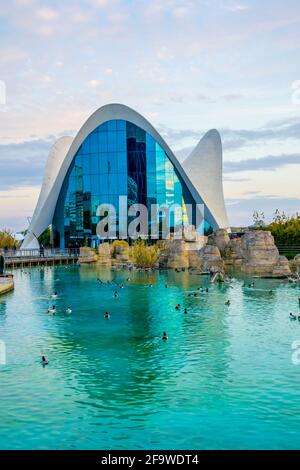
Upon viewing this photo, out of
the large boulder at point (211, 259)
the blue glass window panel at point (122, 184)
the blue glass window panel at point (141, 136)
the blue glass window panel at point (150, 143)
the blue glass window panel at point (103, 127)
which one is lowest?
the large boulder at point (211, 259)

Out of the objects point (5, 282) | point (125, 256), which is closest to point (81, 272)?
point (125, 256)

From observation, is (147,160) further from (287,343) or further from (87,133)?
(287,343)

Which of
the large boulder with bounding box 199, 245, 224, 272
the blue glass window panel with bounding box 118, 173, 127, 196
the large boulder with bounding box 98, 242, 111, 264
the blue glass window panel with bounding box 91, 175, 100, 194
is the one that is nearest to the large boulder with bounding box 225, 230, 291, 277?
the large boulder with bounding box 199, 245, 224, 272

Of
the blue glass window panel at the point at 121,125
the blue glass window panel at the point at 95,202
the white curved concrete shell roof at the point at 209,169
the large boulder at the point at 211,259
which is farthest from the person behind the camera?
the white curved concrete shell roof at the point at 209,169

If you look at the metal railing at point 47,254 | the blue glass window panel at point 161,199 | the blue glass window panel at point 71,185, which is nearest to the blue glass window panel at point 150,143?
the blue glass window panel at point 161,199

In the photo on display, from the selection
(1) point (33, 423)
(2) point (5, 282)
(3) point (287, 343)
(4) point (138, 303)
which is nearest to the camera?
(1) point (33, 423)

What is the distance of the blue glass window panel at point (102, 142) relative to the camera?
195 feet

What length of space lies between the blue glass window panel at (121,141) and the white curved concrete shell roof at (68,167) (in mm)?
1700

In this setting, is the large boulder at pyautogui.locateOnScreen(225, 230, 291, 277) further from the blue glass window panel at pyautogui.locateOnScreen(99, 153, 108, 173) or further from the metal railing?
the blue glass window panel at pyautogui.locateOnScreen(99, 153, 108, 173)

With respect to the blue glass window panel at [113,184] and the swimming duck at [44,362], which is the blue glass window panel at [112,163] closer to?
the blue glass window panel at [113,184]

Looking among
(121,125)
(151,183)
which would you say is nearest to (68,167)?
(121,125)

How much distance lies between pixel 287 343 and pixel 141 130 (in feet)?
148

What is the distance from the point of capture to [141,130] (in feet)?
193

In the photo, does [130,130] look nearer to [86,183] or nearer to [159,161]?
[159,161]
